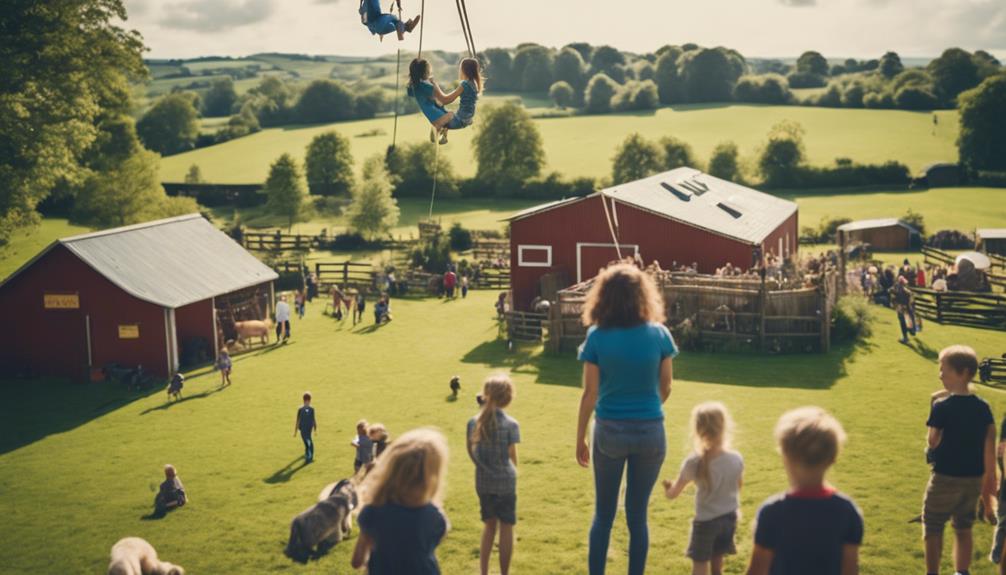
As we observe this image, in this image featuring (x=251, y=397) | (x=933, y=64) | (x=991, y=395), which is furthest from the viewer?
(x=933, y=64)

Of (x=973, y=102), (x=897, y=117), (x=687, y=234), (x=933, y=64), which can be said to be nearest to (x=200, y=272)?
(x=687, y=234)

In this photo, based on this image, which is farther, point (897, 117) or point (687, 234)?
point (897, 117)

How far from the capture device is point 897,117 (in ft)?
314

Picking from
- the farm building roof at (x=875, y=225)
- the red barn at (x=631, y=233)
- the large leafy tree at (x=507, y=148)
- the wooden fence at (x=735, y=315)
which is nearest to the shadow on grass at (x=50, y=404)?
the wooden fence at (x=735, y=315)

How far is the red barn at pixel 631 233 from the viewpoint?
98.9 feet

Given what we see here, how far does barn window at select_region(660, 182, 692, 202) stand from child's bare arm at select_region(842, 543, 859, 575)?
1190 inches

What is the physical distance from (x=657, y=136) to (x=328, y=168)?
1389 inches

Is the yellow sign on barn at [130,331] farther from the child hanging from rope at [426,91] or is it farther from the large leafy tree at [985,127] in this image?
the large leafy tree at [985,127]

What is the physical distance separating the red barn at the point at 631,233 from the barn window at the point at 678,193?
0.02 m

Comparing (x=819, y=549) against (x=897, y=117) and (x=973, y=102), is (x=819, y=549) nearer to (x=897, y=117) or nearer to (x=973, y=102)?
(x=973, y=102)

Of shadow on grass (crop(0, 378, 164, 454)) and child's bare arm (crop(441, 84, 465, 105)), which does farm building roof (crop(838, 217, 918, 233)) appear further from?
child's bare arm (crop(441, 84, 465, 105))

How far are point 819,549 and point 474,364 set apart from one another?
21.1 m

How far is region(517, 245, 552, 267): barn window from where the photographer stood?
32.5 metres

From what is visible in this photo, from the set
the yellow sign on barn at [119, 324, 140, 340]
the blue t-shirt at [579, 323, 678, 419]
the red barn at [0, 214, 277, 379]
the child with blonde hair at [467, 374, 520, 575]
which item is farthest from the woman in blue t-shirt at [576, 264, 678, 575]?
the yellow sign on barn at [119, 324, 140, 340]
